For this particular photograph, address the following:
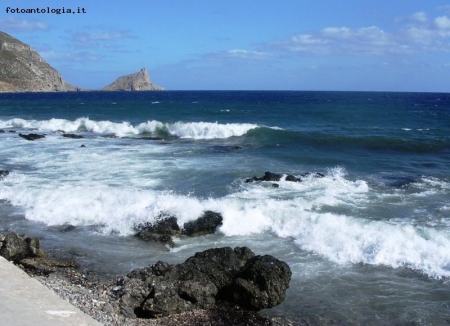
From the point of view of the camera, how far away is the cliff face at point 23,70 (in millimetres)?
146000

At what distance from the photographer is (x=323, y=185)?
18234 millimetres

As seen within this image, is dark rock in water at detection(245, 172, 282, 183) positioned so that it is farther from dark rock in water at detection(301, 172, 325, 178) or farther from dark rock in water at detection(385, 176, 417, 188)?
dark rock in water at detection(385, 176, 417, 188)

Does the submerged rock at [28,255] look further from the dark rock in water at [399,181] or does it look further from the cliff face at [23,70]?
the cliff face at [23,70]

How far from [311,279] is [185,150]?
18850 millimetres

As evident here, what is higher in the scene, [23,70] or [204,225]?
[23,70]

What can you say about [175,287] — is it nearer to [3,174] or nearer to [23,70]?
[3,174]

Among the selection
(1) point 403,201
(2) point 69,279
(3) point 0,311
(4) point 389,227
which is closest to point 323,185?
(1) point 403,201

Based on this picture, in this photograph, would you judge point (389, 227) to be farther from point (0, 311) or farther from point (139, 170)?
point (139, 170)

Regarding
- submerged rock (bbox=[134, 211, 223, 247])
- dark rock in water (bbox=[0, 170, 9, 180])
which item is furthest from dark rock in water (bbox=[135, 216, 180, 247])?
dark rock in water (bbox=[0, 170, 9, 180])

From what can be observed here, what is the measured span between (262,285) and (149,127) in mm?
33130

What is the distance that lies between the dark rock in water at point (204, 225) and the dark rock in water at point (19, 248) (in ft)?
12.7

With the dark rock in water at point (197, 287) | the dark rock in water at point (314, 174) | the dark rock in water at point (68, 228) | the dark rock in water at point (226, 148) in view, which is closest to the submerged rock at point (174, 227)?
the dark rock in water at point (68, 228)

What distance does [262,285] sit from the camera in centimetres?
860

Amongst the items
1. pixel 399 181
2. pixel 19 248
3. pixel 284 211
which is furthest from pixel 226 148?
pixel 19 248
